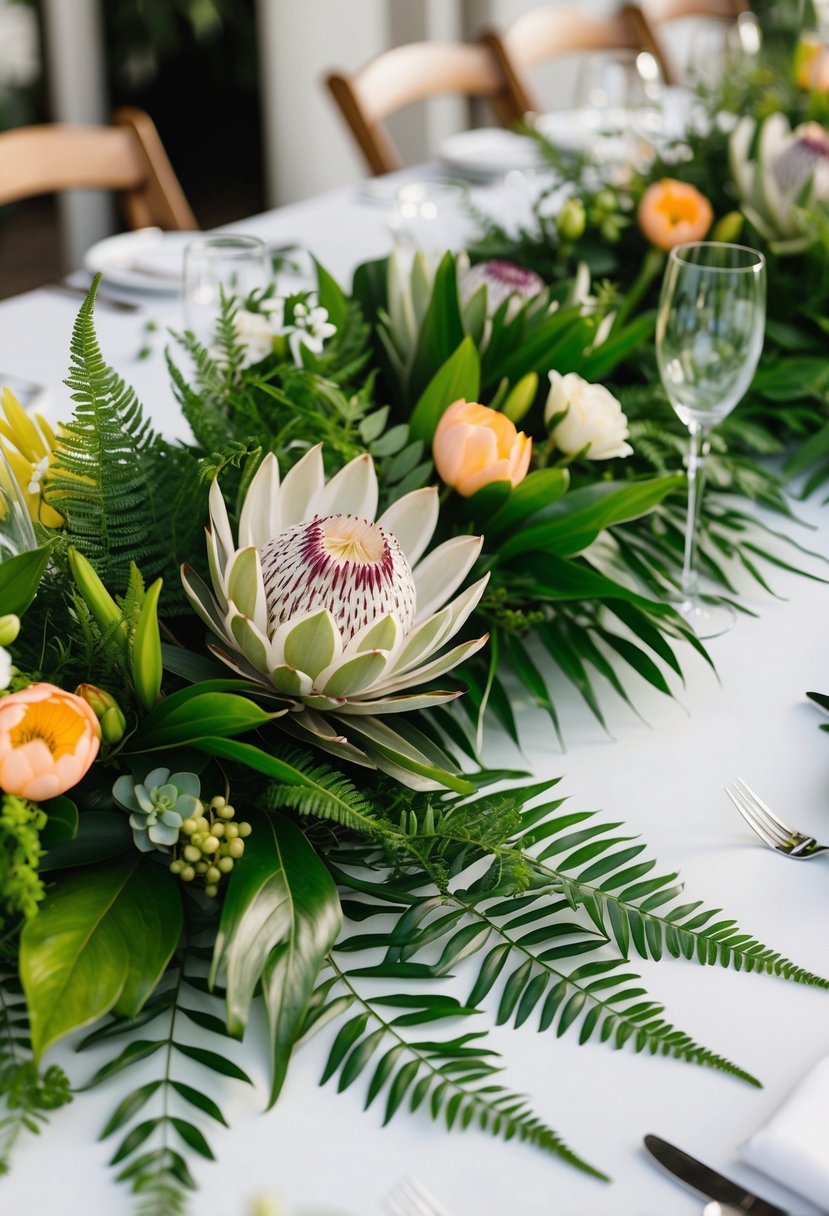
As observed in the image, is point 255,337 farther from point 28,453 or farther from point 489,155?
point 489,155

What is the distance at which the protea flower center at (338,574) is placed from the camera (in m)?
0.68

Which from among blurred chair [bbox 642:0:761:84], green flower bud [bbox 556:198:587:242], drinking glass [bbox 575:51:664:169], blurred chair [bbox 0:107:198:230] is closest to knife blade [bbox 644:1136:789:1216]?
green flower bud [bbox 556:198:587:242]

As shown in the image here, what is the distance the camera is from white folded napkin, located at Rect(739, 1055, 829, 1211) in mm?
539

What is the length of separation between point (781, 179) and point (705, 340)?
21.6 inches

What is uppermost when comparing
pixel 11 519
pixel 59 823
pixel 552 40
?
pixel 552 40

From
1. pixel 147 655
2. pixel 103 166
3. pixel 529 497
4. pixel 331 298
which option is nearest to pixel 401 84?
pixel 103 166

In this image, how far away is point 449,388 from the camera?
933mm

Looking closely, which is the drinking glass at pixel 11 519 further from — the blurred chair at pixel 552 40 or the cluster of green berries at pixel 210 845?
the blurred chair at pixel 552 40

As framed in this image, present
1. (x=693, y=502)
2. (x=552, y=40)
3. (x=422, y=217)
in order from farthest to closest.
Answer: (x=552, y=40)
(x=422, y=217)
(x=693, y=502)

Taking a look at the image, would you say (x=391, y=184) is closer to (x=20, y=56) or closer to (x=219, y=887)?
(x=219, y=887)

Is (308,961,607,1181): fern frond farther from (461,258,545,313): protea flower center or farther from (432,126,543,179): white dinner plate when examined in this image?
(432,126,543,179): white dinner plate

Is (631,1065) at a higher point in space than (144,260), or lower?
lower

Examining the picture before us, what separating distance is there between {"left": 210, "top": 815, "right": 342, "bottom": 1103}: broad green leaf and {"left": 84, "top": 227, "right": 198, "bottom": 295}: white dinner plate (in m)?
0.99

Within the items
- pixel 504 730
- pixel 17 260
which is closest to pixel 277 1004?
pixel 504 730
